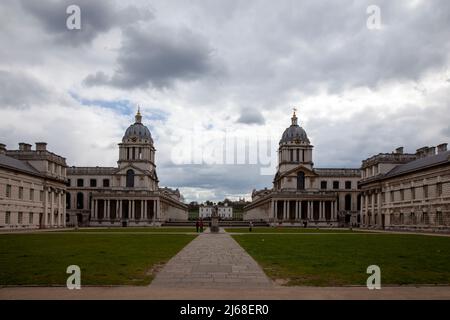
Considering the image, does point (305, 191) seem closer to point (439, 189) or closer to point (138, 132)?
point (138, 132)

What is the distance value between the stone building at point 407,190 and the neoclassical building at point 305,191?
18.1 metres

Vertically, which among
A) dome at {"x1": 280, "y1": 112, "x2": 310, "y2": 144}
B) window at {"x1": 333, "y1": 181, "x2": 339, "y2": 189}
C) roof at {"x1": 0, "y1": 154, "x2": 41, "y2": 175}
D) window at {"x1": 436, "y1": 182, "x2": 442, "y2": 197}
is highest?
dome at {"x1": 280, "y1": 112, "x2": 310, "y2": 144}

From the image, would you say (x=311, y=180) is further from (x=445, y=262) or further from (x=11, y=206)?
(x=445, y=262)

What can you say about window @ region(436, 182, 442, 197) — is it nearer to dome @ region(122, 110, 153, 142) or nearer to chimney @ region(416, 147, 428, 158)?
chimney @ region(416, 147, 428, 158)

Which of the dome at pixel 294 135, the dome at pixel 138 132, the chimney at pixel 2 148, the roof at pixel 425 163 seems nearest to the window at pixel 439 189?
the roof at pixel 425 163

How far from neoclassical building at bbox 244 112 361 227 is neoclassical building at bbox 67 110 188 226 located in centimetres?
2875

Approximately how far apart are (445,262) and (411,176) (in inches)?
2174

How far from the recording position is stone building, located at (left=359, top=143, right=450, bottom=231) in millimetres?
62688

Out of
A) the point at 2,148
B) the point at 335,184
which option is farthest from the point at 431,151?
the point at 2,148

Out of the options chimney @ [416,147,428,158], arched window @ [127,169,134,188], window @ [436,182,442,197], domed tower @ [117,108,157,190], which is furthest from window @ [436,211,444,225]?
arched window @ [127,169,134,188]

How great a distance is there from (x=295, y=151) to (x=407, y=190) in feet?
173
